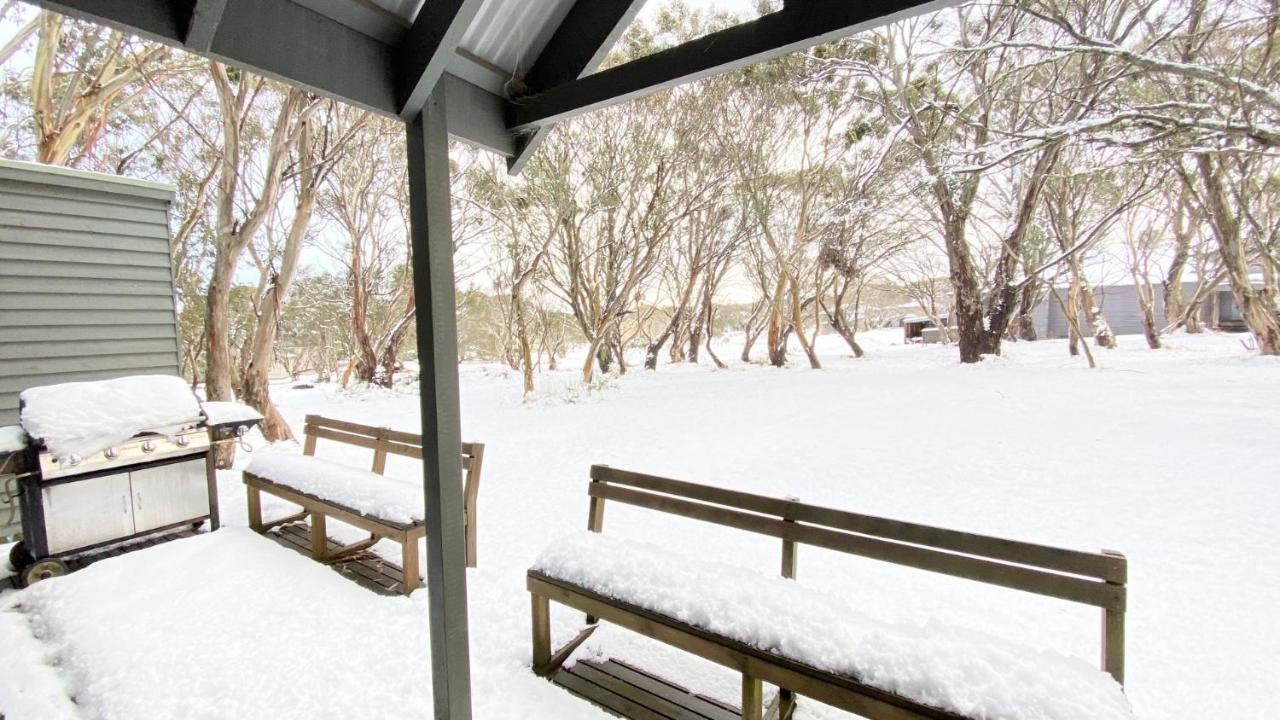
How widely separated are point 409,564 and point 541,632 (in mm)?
1026

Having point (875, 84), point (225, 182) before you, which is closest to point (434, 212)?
point (225, 182)

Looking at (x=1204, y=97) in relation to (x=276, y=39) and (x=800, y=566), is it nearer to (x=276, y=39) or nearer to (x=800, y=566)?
(x=800, y=566)

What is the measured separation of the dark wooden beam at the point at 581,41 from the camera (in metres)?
1.99

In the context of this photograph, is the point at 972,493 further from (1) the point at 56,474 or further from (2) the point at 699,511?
(1) the point at 56,474

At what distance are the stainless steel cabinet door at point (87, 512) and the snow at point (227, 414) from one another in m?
0.59

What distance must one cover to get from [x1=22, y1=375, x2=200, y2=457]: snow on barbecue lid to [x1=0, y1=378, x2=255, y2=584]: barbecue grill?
0.01 m

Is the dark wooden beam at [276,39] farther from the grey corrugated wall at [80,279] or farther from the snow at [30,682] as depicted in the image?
the grey corrugated wall at [80,279]

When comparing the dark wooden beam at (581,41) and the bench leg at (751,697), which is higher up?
the dark wooden beam at (581,41)

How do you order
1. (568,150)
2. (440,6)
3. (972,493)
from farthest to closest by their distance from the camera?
(568,150) → (972,493) → (440,6)

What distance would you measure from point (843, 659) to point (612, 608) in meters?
0.89

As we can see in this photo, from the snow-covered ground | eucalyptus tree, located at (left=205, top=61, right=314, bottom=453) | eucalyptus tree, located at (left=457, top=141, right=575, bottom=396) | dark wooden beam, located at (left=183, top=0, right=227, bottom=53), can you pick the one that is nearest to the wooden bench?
the snow-covered ground

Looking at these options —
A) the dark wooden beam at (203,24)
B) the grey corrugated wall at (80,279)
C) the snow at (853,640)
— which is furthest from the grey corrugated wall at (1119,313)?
the grey corrugated wall at (80,279)

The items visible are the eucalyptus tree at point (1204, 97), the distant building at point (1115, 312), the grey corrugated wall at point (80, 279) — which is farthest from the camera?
the distant building at point (1115, 312)

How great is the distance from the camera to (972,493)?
4.53m
